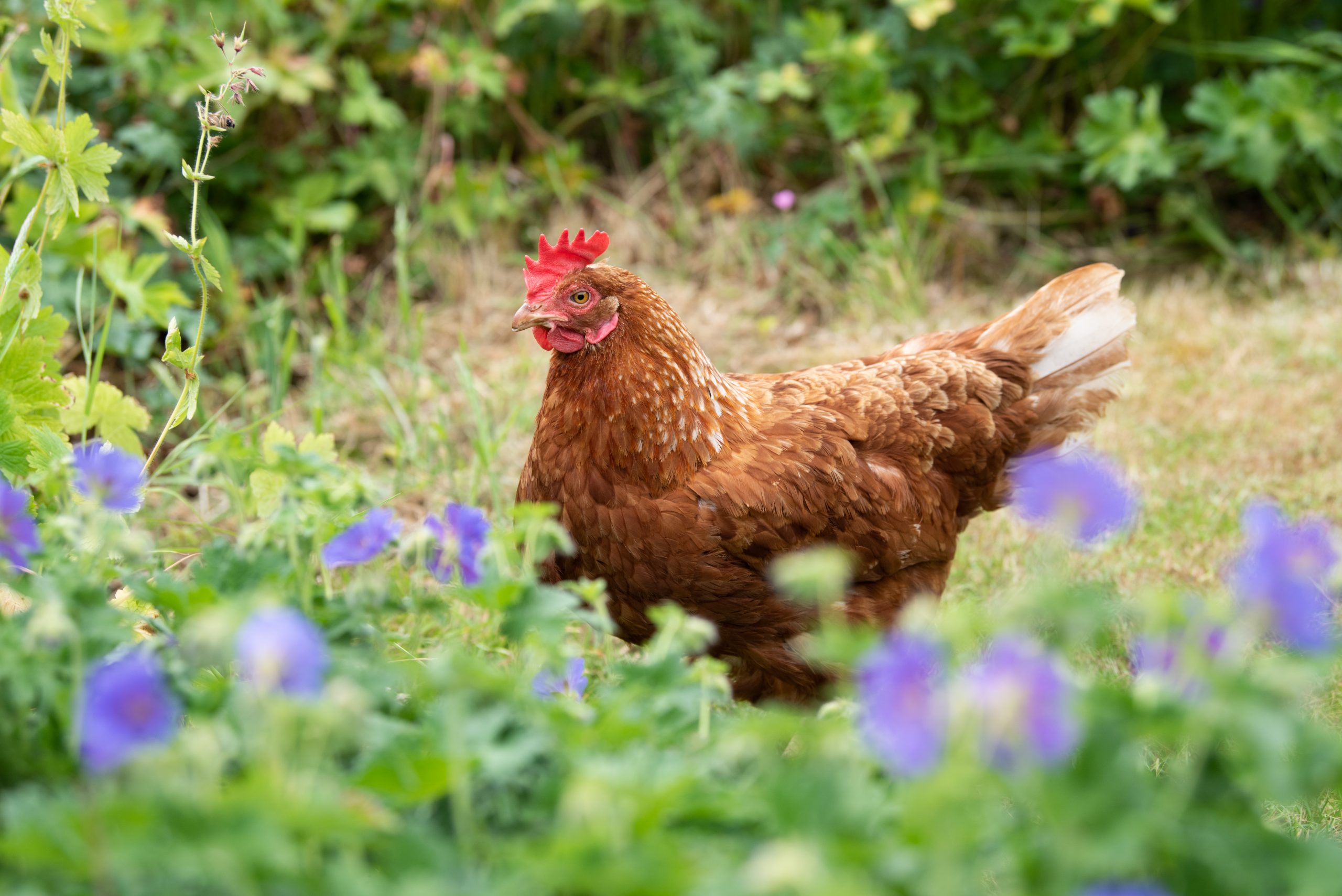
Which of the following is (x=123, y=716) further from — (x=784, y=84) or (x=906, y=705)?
(x=784, y=84)

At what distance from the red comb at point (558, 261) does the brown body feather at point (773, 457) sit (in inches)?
2.9

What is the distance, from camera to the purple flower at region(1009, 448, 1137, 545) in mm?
1170

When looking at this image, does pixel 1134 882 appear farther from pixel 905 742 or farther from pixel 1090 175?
pixel 1090 175

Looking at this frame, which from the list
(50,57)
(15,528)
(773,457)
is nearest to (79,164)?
(50,57)

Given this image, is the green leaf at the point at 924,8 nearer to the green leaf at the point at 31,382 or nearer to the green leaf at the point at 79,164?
the green leaf at the point at 79,164

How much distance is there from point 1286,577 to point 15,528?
4.42 ft

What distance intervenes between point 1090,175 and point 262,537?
167 inches

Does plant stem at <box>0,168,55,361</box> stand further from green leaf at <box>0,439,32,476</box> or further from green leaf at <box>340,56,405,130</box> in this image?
green leaf at <box>340,56,405,130</box>

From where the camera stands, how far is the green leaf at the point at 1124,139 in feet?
15.8

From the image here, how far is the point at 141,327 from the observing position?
4.11 meters

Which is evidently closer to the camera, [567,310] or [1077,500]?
[1077,500]

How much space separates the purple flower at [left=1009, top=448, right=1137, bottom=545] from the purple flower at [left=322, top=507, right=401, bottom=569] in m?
0.78

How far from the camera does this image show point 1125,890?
1044mm

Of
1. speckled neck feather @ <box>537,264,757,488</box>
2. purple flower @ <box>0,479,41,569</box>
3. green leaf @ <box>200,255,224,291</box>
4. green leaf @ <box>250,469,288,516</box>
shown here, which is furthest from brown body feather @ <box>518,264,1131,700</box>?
purple flower @ <box>0,479,41,569</box>
